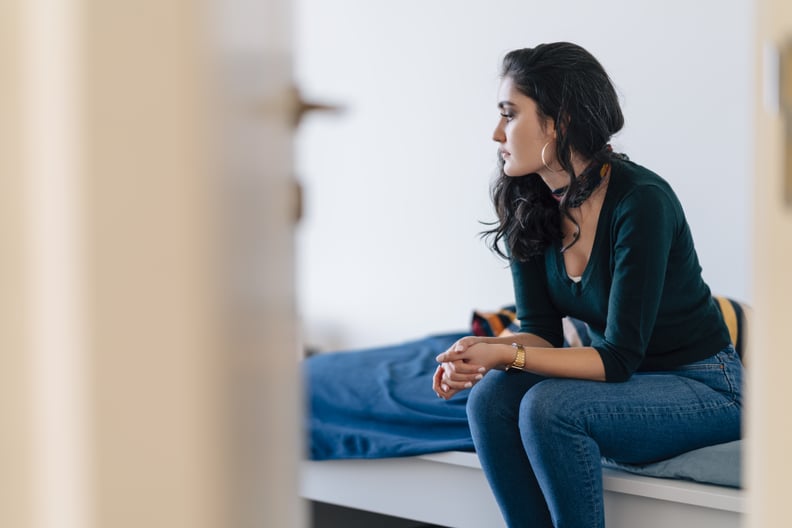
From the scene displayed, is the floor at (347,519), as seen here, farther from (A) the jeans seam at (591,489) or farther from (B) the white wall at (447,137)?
(A) the jeans seam at (591,489)

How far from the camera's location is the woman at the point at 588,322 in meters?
1.51

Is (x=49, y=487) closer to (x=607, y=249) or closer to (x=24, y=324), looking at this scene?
(x=24, y=324)

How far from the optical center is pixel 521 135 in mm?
1526

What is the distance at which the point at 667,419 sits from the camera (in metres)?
1.58

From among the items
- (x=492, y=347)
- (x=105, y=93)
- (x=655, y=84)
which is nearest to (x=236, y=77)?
(x=105, y=93)

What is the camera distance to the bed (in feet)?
5.24

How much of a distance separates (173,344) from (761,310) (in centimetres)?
44

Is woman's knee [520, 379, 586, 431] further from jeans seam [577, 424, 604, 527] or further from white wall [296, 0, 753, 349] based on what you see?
white wall [296, 0, 753, 349]

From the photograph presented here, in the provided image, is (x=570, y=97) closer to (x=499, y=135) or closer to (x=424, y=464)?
(x=499, y=135)

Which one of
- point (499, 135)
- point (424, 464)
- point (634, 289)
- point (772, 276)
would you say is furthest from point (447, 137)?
point (772, 276)

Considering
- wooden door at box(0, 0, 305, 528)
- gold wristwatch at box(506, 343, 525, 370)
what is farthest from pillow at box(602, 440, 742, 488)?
wooden door at box(0, 0, 305, 528)

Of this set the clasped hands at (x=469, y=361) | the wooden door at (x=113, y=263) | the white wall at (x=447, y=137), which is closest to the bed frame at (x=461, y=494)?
the clasped hands at (x=469, y=361)

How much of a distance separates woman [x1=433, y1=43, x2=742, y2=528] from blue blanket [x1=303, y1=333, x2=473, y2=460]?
10.1 inches

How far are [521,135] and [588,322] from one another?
37 cm
